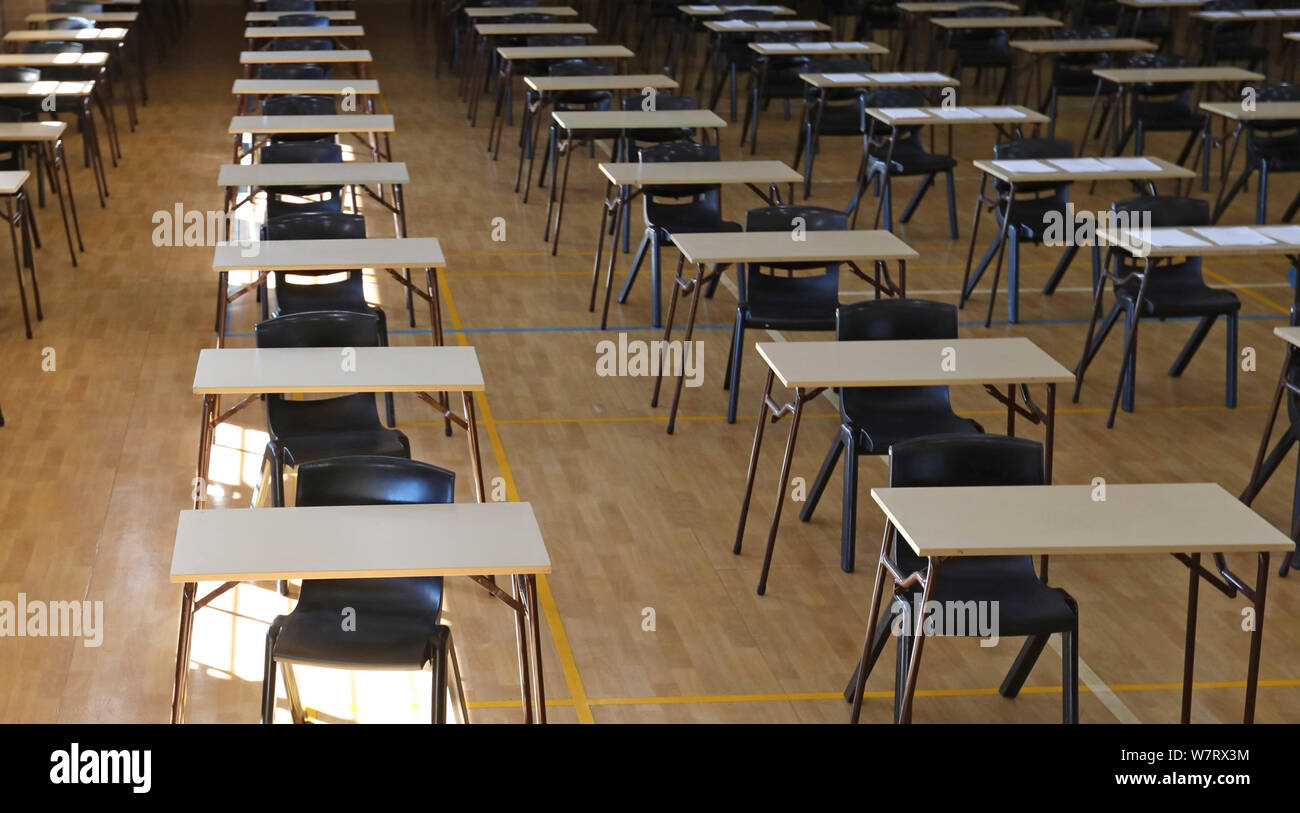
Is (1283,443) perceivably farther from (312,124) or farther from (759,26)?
(759,26)

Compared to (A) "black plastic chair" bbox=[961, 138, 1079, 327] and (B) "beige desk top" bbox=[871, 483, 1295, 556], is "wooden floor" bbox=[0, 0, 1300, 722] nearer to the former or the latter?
(A) "black plastic chair" bbox=[961, 138, 1079, 327]

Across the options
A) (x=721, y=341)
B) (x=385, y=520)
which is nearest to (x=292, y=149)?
(x=721, y=341)

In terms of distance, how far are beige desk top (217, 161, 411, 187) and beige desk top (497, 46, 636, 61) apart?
3688mm

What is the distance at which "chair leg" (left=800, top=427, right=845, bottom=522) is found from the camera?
5195 mm

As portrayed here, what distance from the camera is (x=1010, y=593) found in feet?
12.7

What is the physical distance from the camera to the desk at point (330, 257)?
5.73m

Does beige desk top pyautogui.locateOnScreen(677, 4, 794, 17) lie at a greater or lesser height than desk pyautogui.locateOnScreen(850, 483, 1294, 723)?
greater

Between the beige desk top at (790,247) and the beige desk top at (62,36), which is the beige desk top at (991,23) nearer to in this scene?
the beige desk top at (790,247)

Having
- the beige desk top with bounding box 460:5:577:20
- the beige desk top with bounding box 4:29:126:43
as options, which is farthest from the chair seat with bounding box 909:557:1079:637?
the beige desk top with bounding box 460:5:577:20

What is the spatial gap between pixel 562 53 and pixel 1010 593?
313 inches

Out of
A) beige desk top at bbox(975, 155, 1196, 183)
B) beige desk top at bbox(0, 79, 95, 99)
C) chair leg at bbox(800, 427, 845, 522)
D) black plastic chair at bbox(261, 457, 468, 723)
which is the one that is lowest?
chair leg at bbox(800, 427, 845, 522)

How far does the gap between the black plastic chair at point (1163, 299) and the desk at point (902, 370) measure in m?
1.59

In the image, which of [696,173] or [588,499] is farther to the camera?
[696,173]

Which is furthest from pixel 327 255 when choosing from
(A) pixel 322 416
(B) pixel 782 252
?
(B) pixel 782 252
